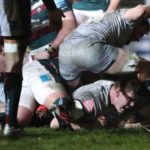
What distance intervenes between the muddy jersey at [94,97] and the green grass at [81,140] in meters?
0.48

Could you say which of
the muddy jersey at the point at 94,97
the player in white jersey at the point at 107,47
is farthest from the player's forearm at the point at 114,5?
the muddy jersey at the point at 94,97

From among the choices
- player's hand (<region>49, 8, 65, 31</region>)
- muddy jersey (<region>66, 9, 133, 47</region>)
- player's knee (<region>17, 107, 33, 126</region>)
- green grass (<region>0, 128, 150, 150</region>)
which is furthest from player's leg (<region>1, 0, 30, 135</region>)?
player's knee (<region>17, 107, 33, 126</region>)

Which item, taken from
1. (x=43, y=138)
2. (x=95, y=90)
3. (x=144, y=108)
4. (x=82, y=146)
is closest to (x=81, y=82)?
(x=95, y=90)

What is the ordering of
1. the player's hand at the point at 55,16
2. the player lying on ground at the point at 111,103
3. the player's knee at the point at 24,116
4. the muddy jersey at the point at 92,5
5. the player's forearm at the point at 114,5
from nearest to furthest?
the player's hand at the point at 55,16 < the player lying on ground at the point at 111,103 < the player's knee at the point at 24,116 < the player's forearm at the point at 114,5 < the muddy jersey at the point at 92,5

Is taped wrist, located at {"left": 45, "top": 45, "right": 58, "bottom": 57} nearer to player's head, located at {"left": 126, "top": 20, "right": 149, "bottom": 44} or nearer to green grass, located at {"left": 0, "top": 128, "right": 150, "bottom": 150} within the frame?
player's head, located at {"left": 126, "top": 20, "right": 149, "bottom": 44}

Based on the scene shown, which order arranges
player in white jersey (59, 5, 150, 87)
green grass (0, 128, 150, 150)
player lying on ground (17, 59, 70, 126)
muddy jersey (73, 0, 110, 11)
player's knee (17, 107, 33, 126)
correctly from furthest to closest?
muddy jersey (73, 0, 110, 11) → player's knee (17, 107, 33, 126) → player lying on ground (17, 59, 70, 126) → player in white jersey (59, 5, 150, 87) → green grass (0, 128, 150, 150)

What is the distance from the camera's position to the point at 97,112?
6.61 m

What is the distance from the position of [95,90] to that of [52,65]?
1.91ft

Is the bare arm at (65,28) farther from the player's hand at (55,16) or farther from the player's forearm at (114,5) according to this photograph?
the player's hand at (55,16)

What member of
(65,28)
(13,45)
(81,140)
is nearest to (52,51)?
(65,28)

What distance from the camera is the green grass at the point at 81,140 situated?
5.17 meters

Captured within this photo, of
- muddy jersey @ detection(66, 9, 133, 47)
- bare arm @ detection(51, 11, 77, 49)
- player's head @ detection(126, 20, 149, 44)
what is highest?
muddy jersey @ detection(66, 9, 133, 47)

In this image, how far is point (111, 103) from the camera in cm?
664

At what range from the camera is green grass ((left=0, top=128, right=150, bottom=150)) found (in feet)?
17.0
